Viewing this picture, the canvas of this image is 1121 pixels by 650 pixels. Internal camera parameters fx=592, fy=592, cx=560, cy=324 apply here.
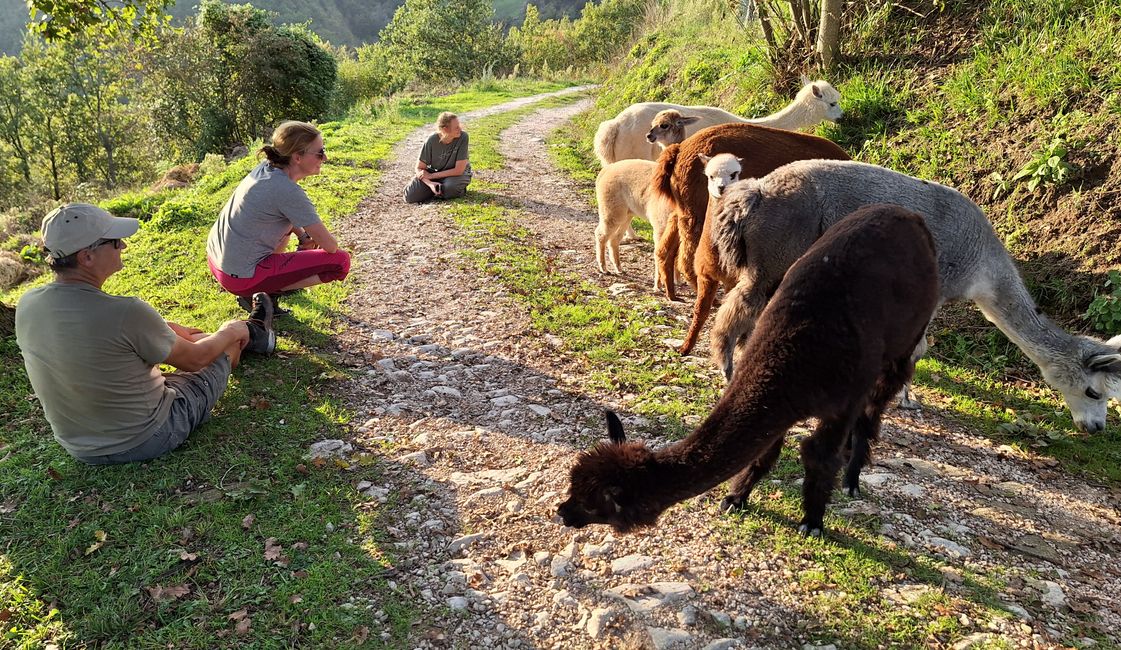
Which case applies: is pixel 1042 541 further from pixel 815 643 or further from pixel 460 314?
pixel 460 314

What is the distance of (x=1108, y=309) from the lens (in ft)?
16.7

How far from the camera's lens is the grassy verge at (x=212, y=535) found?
9.35 feet

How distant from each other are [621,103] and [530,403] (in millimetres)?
14603

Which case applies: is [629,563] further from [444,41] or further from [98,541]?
A: [444,41]

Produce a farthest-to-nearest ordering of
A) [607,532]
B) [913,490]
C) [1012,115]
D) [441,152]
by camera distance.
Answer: [441,152] → [1012,115] → [913,490] → [607,532]

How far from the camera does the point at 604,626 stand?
2906 mm

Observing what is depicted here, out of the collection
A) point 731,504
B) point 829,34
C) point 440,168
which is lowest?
point 731,504

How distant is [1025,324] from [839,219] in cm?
168

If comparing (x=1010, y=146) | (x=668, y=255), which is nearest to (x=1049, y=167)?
(x=1010, y=146)

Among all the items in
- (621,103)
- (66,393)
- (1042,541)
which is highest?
(621,103)

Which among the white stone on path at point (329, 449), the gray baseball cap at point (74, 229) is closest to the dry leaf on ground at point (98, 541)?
the white stone on path at point (329, 449)

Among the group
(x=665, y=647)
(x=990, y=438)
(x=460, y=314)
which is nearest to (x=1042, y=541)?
(x=990, y=438)

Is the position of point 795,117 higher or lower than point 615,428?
higher

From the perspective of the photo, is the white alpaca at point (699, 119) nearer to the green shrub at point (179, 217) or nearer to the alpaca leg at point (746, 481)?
the alpaca leg at point (746, 481)
